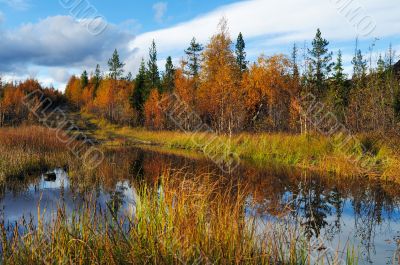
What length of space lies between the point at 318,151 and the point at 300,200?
7089 millimetres

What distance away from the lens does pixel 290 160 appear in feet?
54.7

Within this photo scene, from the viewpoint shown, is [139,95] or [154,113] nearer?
[154,113]

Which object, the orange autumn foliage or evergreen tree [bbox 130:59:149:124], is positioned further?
evergreen tree [bbox 130:59:149:124]

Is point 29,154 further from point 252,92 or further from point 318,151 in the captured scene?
point 252,92

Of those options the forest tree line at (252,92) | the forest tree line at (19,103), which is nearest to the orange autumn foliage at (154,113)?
the forest tree line at (252,92)

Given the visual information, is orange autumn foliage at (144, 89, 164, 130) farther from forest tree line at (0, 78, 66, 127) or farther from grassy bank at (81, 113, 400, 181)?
grassy bank at (81, 113, 400, 181)

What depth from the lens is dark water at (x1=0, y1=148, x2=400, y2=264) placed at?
21.1 feet

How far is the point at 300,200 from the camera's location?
982 centimetres

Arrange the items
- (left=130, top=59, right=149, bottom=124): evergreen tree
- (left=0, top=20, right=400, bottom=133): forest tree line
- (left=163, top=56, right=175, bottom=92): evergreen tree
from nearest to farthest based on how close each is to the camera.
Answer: (left=0, top=20, right=400, bottom=133): forest tree line
(left=163, top=56, right=175, bottom=92): evergreen tree
(left=130, top=59, right=149, bottom=124): evergreen tree

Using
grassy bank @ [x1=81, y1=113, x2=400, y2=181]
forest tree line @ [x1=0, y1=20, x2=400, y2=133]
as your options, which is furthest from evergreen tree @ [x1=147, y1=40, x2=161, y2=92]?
grassy bank @ [x1=81, y1=113, x2=400, y2=181]

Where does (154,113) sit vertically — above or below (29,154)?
above

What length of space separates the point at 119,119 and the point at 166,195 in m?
44.8

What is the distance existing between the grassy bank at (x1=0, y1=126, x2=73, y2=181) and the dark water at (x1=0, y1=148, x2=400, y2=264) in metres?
0.72

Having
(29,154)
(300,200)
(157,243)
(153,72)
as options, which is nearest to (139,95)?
(153,72)
